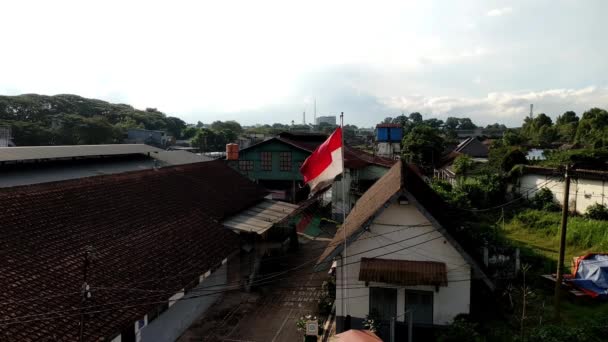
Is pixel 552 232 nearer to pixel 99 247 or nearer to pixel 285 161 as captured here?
pixel 285 161

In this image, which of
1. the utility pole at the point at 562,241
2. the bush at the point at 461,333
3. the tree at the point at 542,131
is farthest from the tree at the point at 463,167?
the tree at the point at 542,131

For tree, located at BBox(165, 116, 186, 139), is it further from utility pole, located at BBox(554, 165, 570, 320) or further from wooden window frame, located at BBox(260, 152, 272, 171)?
utility pole, located at BBox(554, 165, 570, 320)

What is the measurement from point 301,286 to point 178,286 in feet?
29.0

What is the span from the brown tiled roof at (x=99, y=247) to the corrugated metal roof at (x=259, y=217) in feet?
3.17

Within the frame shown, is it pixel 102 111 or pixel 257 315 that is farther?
pixel 102 111

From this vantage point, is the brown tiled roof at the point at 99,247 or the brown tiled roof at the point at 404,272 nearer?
the brown tiled roof at the point at 99,247

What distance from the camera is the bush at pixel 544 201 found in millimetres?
27531

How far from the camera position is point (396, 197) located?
1202 cm

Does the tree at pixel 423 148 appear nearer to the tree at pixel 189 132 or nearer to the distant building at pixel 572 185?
the distant building at pixel 572 185

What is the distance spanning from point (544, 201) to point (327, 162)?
23457 mm

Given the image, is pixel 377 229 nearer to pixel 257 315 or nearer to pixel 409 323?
pixel 409 323

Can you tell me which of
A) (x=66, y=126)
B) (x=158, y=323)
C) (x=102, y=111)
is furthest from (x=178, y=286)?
(x=102, y=111)

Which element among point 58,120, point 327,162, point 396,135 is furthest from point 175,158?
point 58,120

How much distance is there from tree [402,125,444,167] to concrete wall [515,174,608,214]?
20.7 metres
